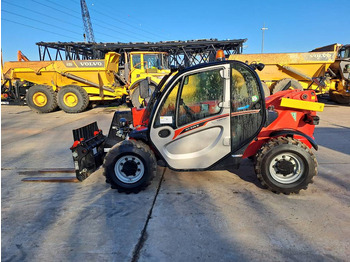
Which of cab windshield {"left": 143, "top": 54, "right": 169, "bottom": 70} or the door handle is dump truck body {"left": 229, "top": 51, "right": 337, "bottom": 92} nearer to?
cab windshield {"left": 143, "top": 54, "right": 169, "bottom": 70}

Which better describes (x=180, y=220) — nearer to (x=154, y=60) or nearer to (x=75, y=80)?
(x=154, y=60)

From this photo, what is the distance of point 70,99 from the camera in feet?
36.4

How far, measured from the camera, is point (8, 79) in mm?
12094

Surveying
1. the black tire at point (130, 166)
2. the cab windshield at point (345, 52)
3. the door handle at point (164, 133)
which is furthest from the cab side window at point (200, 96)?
the cab windshield at point (345, 52)

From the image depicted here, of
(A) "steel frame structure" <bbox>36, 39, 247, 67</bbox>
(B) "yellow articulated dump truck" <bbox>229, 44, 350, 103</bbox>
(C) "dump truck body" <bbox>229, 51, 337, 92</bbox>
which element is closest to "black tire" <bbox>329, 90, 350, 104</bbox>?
(B) "yellow articulated dump truck" <bbox>229, 44, 350, 103</bbox>

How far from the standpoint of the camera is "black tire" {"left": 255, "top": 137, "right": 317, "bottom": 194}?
3010 millimetres

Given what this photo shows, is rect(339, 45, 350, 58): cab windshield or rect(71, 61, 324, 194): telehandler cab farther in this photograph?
rect(339, 45, 350, 58): cab windshield

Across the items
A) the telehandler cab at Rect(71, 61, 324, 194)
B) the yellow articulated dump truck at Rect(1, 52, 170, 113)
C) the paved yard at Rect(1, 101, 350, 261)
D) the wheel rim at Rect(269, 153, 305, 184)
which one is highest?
the yellow articulated dump truck at Rect(1, 52, 170, 113)

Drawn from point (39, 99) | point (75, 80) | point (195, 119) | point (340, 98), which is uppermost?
point (75, 80)

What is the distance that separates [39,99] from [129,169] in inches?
398

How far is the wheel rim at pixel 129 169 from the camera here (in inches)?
126

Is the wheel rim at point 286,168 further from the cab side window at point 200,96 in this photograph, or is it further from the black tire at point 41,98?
the black tire at point 41,98

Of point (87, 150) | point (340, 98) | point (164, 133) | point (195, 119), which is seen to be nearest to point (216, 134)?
point (195, 119)

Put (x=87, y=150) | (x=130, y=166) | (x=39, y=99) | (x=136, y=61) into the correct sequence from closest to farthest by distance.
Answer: (x=130, y=166)
(x=87, y=150)
(x=136, y=61)
(x=39, y=99)
